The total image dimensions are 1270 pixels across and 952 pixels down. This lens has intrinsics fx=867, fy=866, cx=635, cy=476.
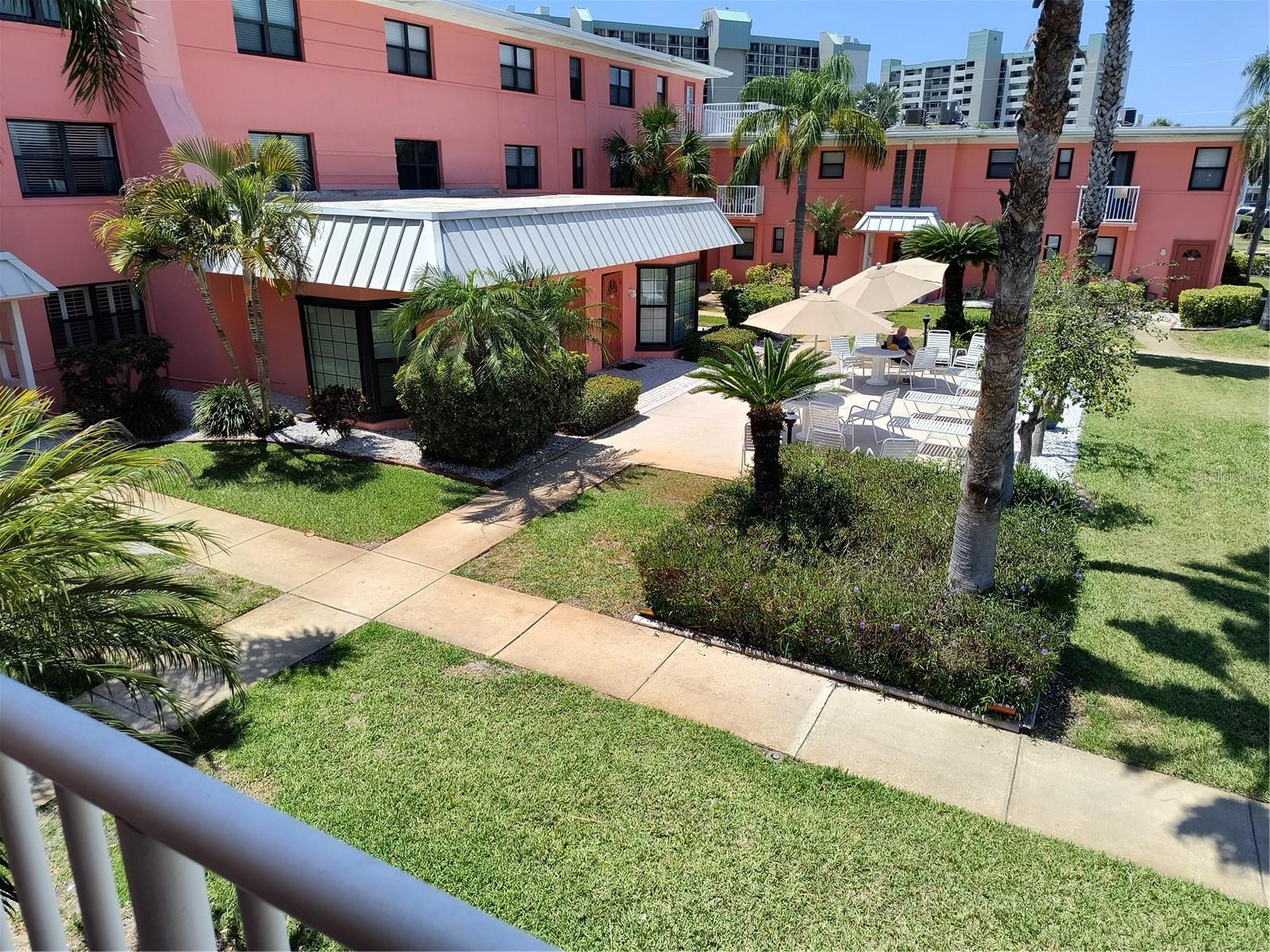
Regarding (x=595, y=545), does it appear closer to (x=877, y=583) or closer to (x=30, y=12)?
(x=877, y=583)

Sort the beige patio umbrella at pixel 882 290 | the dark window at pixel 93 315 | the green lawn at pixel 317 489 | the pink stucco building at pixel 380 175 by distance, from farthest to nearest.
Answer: the beige patio umbrella at pixel 882 290 < the dark window at pixel 93 315 < the pink stucco building at pixel 380 175 < the green lawn at pixel 317 489

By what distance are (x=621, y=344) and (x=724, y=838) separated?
16614 millimetres

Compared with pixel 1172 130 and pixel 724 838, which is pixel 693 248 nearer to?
pixel 724 838

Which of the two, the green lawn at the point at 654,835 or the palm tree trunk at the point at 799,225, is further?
the palm tree trunk at the point at 799,225

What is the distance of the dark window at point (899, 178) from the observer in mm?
32875

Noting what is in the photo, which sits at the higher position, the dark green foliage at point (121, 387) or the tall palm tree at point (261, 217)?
the tall palm tree at point (261, 217)

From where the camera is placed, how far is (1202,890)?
18.5ft

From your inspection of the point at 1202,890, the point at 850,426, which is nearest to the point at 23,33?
the point at 850,426

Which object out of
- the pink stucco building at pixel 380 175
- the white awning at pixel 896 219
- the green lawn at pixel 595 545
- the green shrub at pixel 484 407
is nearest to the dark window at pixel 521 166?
the pink stucco building at pixel 380 175

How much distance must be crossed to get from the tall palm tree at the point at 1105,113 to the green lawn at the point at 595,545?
25.6ft

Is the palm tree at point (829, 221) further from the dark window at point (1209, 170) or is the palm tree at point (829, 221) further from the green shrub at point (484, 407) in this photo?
the green shrub at point (484, 407)

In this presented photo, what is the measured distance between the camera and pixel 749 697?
784 cm

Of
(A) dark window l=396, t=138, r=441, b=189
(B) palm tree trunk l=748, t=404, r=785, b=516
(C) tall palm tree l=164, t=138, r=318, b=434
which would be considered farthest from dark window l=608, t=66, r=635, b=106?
(B) palm tree trunk l=748, t=404, r=785, b=516

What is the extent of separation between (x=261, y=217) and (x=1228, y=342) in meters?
→ 25.3
